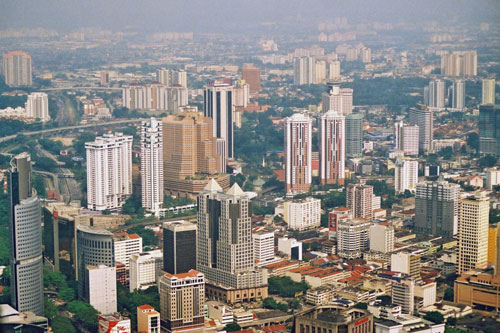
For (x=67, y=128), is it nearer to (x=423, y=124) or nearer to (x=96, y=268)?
(x=423, y=124)

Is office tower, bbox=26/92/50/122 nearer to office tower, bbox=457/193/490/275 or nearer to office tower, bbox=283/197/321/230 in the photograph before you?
office tower, bbox=283/197/321/230

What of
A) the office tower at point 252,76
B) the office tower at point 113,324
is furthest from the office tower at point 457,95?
the office tower at point 113,324

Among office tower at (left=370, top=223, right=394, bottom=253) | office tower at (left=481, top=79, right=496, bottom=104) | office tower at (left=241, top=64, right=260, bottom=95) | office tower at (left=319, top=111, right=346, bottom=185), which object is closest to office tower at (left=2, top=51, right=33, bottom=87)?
office tower at (left=241, top=64, right=260, bottom=95)

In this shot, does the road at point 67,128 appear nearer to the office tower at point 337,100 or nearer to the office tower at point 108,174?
the office tower at point 337,100

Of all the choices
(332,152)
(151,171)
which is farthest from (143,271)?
(332,152)

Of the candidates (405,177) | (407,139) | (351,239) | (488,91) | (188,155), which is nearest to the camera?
(351,239)

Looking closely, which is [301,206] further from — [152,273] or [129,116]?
[129,116]
